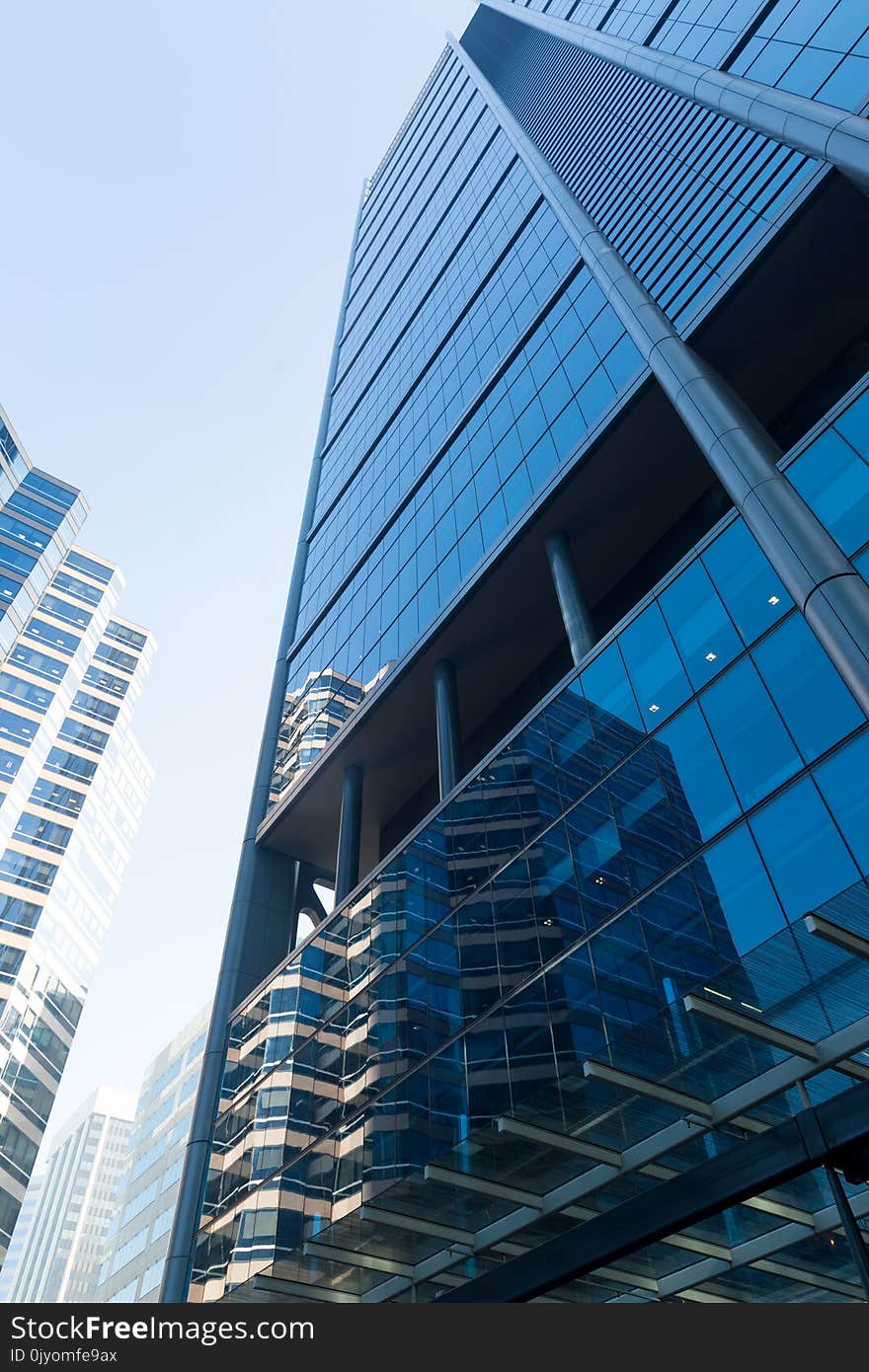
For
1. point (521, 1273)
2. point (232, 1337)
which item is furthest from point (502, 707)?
point (232, 1337)

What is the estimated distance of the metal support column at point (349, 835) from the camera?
30047 millimetres

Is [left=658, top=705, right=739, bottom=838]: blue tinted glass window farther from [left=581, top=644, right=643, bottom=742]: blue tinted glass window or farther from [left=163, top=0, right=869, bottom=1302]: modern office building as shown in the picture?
[left=581, top=644, right=643, bottom=742]: blue tinted glass window

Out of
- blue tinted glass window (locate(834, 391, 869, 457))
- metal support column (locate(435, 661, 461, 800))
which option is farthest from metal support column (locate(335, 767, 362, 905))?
blue tinted glass window (locate(834, 391, 869, 457))

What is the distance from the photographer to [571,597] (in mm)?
24750

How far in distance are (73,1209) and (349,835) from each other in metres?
125

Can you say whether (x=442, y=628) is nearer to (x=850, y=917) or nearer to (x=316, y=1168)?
(x=316, y=1168)

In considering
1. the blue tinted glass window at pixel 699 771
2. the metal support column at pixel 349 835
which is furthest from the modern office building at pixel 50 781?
the blue tinted glass window at pixel 699 771

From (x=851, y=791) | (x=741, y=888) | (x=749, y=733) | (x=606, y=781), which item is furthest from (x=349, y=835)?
(x=851, y=791)

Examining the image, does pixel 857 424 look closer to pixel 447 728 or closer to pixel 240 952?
pixel 447 728

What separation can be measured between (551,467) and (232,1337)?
22.7m

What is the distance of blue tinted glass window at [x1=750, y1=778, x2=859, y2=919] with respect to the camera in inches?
520

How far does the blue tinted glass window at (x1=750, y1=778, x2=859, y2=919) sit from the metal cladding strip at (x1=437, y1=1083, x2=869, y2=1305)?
8.69 ft

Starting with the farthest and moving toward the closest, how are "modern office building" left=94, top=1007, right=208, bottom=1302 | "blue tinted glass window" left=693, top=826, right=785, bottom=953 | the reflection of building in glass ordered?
"modern office building" left=94, top=1007, right=208, bottom=1302 < the reflection of building in glass < "blue tinted glass window" left=693, top=826, right=785, bottom=953

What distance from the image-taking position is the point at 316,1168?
69.5ft
